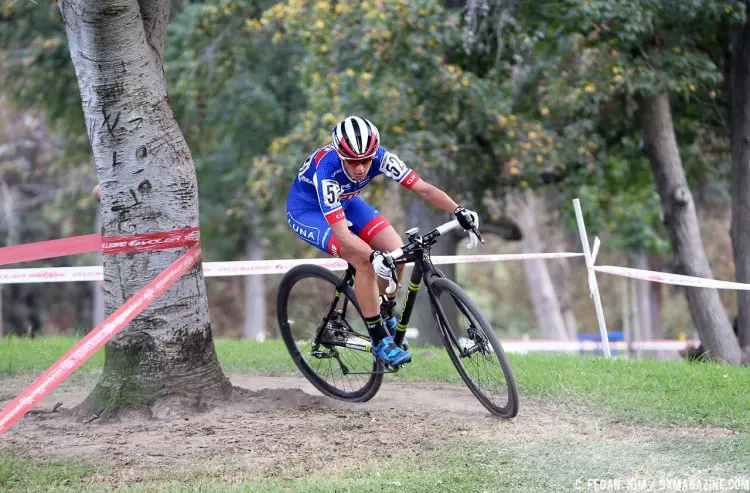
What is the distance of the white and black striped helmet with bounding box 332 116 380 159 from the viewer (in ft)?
21.6

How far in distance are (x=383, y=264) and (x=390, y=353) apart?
0.75 m

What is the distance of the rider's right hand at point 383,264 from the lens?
21.1 ft

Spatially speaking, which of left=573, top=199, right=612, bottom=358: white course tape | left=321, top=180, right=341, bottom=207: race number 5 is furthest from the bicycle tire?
left=573, top=199, right=612, bottom=358: white course tape

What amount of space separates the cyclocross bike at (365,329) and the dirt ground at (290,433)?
25 cm

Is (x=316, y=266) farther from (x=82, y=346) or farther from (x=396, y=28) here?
(x=396, y=28)

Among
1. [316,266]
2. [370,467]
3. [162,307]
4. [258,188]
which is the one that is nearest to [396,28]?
[258,188]

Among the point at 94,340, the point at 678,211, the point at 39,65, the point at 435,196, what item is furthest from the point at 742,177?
the point at 39,65

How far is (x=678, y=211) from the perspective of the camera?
1380 cm

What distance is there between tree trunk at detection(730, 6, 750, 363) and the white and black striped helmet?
794 centimetres

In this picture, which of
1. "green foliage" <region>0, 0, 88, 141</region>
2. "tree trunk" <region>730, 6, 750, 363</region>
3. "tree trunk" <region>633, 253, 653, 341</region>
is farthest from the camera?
"tree trunk" <region>633, 253, 653, 341</region>

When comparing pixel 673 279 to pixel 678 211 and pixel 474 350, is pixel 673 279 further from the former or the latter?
pixel 678 211

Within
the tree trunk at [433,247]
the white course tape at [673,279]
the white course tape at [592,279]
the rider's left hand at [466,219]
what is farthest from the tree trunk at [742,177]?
the rider's left hand at [466,219]

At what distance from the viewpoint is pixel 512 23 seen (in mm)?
13578

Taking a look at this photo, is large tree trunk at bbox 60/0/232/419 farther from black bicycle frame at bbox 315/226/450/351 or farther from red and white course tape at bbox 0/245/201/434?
black bicycle frame at bbox 315/226/450/351
